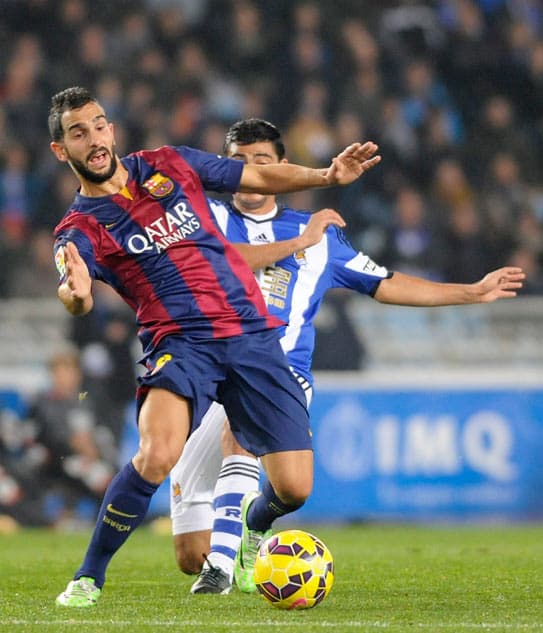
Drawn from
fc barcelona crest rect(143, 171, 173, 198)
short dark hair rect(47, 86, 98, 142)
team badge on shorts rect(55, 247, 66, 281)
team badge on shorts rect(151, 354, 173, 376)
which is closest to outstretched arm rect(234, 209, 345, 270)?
fc barcelona crest rect(143, 171, 173, 198)

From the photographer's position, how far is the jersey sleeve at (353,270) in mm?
7199

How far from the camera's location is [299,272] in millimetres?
7195

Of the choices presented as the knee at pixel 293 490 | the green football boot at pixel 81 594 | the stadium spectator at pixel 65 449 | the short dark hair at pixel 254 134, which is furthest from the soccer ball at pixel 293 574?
the stadium spectator at pixel 65 449

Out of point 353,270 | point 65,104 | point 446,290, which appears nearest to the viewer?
point 65,104

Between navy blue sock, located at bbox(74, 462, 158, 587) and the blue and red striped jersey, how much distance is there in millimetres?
605

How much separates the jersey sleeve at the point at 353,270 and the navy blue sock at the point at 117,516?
1888 millimetres

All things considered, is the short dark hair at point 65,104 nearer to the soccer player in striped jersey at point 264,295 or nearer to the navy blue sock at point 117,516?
the soccer player in striped jersey at point 264,295

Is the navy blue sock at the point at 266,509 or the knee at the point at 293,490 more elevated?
the knee at the point at 293,490

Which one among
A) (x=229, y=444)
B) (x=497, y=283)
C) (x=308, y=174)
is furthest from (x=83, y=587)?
(x=497, y=283)

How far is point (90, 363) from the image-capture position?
1262 centimetres

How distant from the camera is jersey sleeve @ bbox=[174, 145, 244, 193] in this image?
6.02 metres

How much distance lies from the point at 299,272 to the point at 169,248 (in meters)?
1.34

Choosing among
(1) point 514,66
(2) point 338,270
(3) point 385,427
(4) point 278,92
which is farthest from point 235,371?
(1) point 514,66

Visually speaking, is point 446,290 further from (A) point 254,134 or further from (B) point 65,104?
(B) point 65,104
